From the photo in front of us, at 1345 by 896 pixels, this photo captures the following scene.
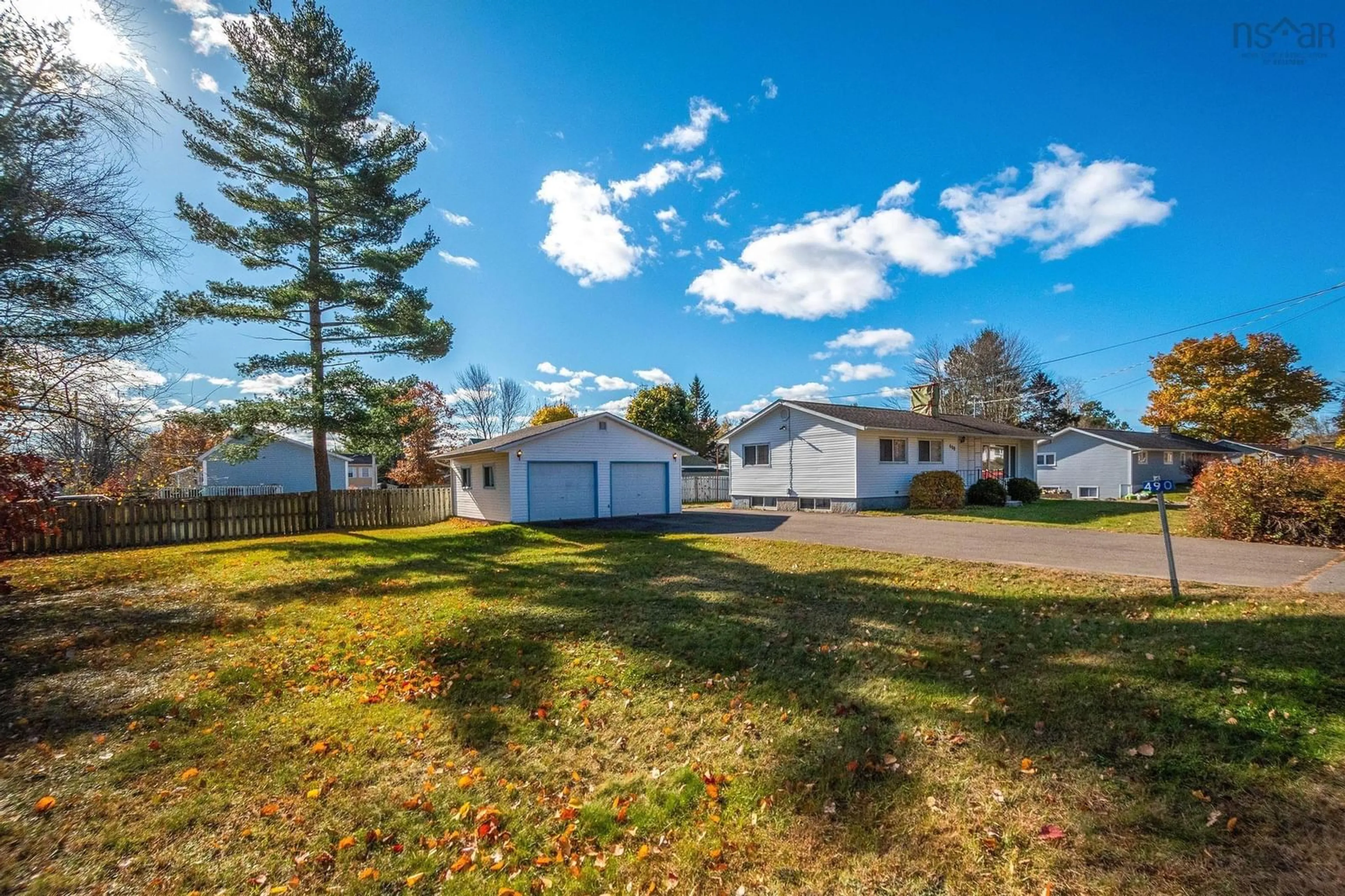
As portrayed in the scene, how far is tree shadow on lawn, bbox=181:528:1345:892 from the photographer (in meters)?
2.90

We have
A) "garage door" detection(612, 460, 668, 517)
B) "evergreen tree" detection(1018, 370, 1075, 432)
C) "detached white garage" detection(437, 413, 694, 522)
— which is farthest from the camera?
"evergreen tree" detection(1018, 370, 1075, 432)

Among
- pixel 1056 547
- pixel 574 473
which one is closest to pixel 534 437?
pixel 574 473

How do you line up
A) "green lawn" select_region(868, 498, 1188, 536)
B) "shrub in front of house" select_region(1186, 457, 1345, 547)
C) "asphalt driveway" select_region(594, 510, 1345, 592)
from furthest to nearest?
"green lawn" select_region(868, 498, 1188, 536) → "shrub in front of house" select_region(1186, 457, 1345, 547) → "asphalt driveway" select_region(594, 510, 1345, 592)

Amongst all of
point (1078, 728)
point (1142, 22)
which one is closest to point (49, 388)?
point (1078, 728)

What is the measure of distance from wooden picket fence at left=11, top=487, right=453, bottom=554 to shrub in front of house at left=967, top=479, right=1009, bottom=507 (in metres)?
22.0

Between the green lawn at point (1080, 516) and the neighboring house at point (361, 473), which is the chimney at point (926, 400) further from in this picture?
the neighboring house at point (361, 473)

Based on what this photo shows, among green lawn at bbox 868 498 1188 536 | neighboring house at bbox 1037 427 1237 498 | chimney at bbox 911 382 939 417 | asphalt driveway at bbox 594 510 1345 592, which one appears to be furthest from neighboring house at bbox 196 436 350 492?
neighboring house at bbox 1037 427 1237 498

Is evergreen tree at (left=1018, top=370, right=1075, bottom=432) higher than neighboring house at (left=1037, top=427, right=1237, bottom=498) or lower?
higher

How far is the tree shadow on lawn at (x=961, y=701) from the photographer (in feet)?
9.51

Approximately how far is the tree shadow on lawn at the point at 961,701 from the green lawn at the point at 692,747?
2cm

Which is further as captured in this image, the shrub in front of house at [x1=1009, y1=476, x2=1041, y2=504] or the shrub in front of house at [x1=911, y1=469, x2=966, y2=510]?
the shrub in front of house at [x1=1009, y1=476, x2=1041, y2=504]

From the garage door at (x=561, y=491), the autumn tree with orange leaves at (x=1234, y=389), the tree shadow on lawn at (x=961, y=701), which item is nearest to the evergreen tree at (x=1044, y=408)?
the autumn tree with orange leaves at (x=1234, y=389)

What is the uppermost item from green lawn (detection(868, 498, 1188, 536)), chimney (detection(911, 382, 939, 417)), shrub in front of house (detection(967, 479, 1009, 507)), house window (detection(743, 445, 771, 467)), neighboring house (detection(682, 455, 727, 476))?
chimney (detection(911, 382, 939, 417))

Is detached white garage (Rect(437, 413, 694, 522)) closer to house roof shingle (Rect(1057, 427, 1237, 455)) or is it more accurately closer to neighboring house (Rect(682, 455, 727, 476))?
neighboring house (Rect(682, 455, 727, 476))
